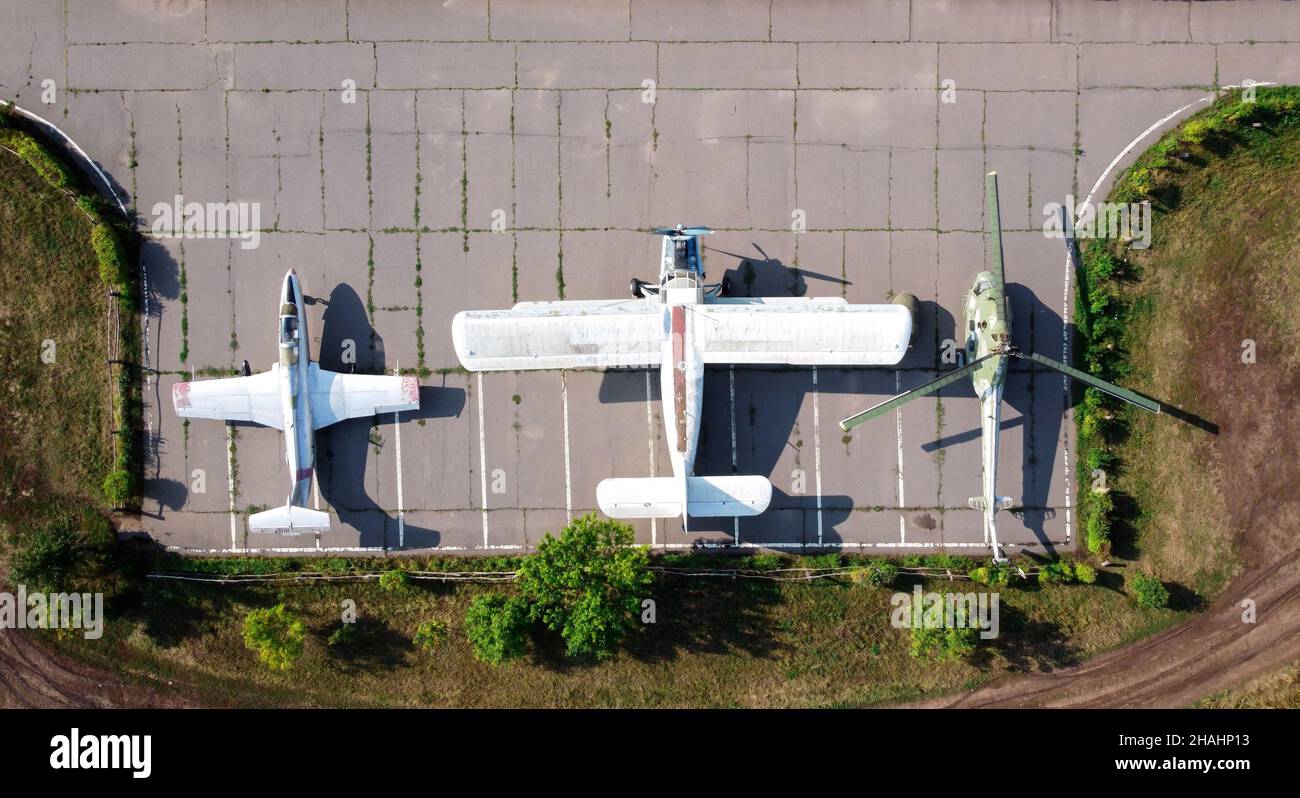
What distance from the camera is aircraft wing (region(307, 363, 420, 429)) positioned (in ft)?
84.4

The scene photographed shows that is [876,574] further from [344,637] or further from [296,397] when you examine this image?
[296,397]

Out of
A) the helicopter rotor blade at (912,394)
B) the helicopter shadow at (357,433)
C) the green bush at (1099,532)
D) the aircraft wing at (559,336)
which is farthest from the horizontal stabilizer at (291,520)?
the green bush at (1099,532)

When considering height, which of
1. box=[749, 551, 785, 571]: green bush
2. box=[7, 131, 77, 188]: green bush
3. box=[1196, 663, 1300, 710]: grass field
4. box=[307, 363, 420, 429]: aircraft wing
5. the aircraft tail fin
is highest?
box=[7, 131, 77, 188]: green bush

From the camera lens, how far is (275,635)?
82.3 feet

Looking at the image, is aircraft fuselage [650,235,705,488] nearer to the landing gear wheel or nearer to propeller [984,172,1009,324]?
the landing gear wheel

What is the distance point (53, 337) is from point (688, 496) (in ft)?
68.1

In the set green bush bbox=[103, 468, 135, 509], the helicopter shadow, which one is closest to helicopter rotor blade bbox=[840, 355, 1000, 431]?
the helicopter shadow

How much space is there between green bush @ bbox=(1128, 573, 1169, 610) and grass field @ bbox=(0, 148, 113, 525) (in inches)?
1274

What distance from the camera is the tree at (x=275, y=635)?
24.8 m

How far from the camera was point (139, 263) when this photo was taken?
88.4ft

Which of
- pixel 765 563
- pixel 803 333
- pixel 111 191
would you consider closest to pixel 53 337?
pixel 111 191

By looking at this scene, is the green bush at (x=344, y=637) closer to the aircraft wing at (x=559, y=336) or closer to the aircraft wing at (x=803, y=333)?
the aircraft wing at (x=559, y=336)

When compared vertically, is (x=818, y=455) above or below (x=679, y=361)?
below

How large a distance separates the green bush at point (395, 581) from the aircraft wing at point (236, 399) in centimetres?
559
